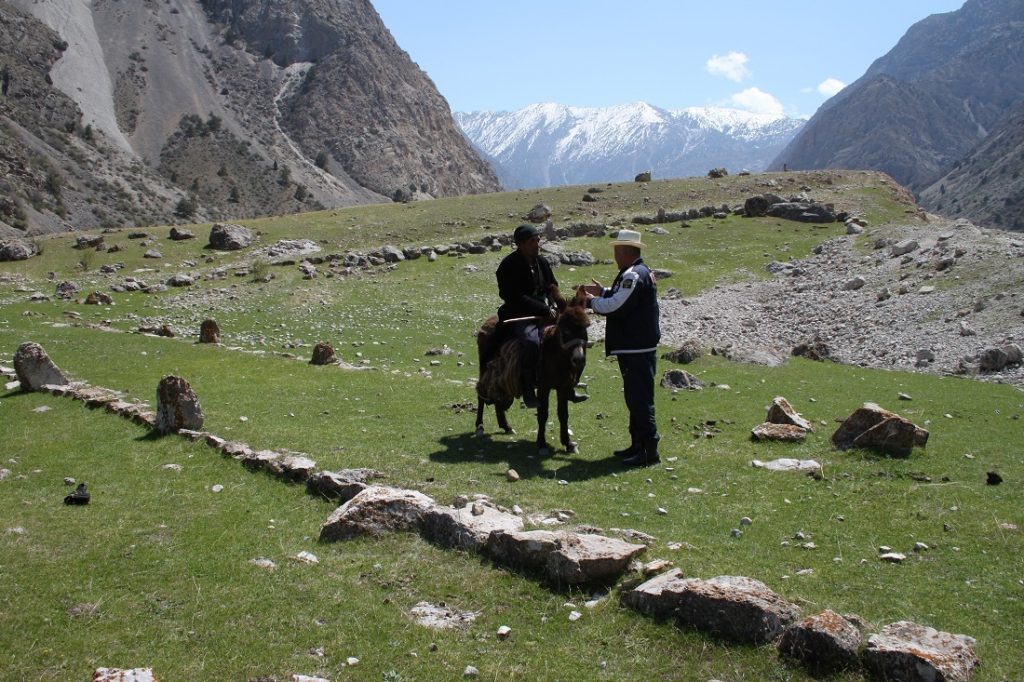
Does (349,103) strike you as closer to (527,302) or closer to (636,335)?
(527,302)

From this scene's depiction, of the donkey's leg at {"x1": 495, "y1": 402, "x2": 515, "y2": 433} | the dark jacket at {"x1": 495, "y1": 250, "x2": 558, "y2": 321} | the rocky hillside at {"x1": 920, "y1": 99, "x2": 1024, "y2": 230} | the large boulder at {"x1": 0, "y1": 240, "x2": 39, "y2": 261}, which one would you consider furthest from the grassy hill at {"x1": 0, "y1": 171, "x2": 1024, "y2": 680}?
the rocky hillside at {"x1": 920, "y1": 99, "x2": 1024, "y2": 230}

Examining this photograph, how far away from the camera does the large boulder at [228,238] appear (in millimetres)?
44469

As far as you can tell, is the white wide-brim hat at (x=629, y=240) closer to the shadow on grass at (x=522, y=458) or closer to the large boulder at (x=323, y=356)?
the shadow on grass at (x=522, y=458)

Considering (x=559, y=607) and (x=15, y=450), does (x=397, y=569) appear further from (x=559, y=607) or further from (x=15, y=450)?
(x=15, y=450)

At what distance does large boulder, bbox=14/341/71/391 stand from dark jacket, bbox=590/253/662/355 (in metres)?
11.4

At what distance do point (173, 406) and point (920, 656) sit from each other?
10.7 m

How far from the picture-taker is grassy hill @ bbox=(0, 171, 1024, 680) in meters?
5.65

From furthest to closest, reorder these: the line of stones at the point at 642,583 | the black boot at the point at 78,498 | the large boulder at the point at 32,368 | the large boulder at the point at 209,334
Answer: the large boulder at the point at 209,334
the large boulder at the point at 32,368
the black boot at the point at 78,498
the line of stones at the point at 642,583

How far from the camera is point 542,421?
1141cm

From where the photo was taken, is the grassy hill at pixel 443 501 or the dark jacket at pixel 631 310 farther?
the dark jacket at pixel 631 310

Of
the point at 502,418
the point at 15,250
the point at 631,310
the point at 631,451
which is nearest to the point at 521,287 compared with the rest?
the point at 631,310

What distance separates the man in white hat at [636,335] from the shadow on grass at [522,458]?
1.81 feet

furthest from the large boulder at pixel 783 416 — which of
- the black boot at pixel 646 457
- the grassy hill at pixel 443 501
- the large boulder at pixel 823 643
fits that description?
the large boulder at pixel 823 643

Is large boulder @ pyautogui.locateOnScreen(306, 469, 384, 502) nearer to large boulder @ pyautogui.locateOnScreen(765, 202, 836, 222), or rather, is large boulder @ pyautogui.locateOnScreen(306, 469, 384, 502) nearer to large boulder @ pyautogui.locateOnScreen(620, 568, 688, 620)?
large boulder @ pyautogui.locateOnScreen(620, 568, 688, 620)
